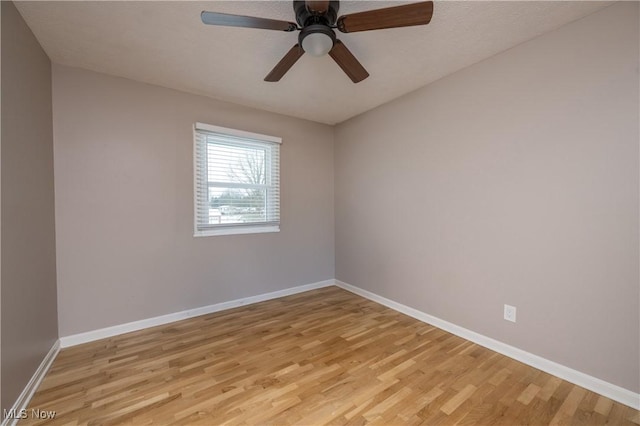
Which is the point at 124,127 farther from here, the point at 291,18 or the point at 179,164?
the point at 291,18

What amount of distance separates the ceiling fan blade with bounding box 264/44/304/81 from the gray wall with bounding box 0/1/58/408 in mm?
1538

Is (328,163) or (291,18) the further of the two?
(328,163)

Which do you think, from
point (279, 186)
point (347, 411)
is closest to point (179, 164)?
point (279, 186)

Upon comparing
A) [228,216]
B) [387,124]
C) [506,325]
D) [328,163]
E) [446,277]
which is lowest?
[506,325]

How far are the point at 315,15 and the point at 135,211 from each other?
233 centimetres

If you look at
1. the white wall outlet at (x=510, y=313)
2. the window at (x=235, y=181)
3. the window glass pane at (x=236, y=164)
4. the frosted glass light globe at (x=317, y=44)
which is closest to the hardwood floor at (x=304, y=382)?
the white wall outlet at (x=510, y=313)

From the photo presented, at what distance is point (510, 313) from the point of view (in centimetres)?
212

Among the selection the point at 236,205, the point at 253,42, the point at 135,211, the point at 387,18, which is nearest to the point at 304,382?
the point at 236,205

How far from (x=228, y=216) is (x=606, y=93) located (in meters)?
3.32

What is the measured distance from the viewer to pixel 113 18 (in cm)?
175

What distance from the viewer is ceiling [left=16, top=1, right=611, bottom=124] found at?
5.48 ft

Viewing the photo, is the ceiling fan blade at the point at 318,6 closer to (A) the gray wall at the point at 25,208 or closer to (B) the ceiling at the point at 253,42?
(B) the ceiling at the point at 253,42

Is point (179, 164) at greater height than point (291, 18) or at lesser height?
lesser

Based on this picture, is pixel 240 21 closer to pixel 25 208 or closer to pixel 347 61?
pixel 347 61
